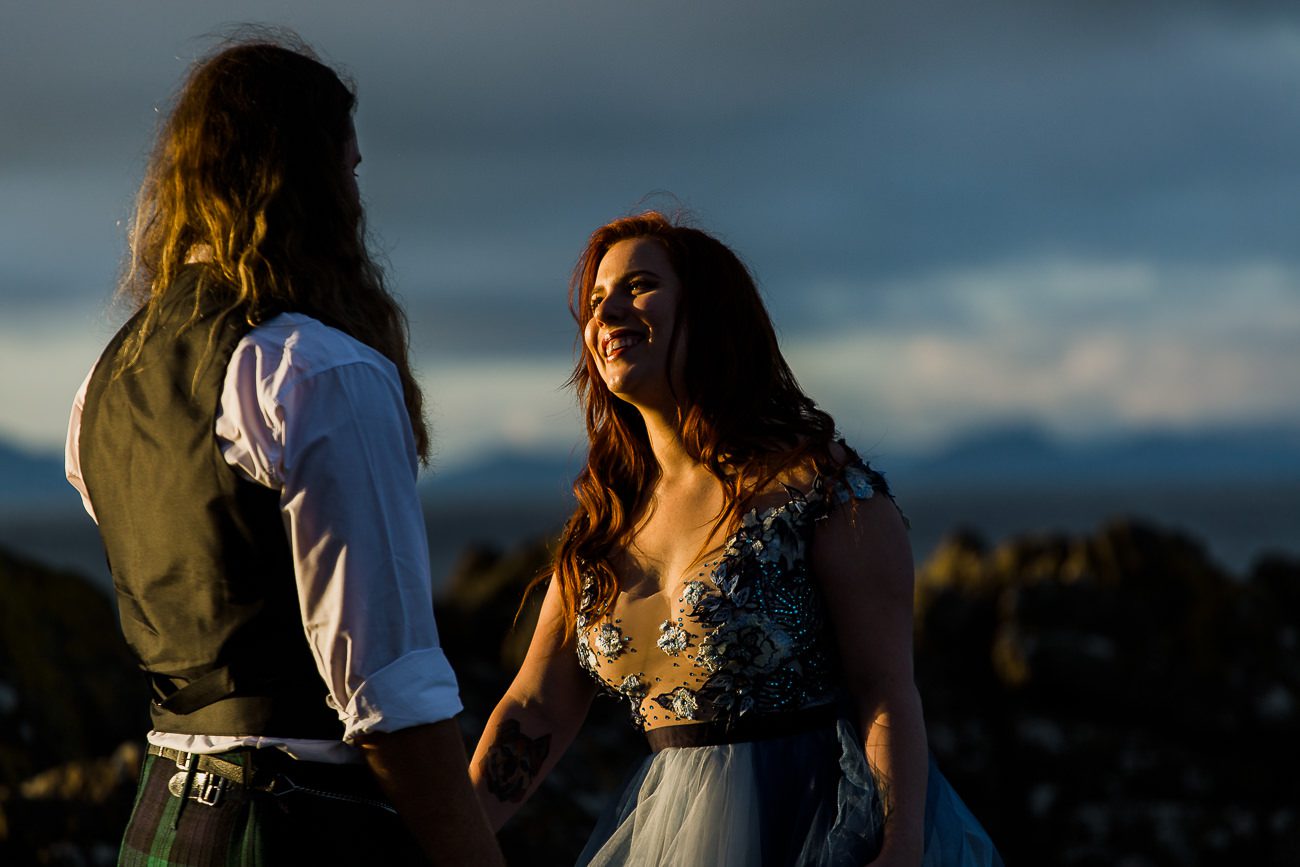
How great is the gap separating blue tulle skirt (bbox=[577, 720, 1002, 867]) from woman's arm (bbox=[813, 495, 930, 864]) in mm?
50

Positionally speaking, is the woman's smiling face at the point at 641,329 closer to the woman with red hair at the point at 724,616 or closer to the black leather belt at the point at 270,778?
the woman with red hair at the point at 724,616

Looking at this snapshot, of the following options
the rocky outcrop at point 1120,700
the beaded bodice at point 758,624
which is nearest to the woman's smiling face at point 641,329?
the beaded bodice at point 758,624

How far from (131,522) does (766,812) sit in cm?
144

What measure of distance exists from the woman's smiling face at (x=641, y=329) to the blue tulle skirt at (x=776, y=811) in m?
0.80

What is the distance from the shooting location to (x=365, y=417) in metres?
2.10

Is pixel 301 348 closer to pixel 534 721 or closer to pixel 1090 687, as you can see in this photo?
pixel 534 721

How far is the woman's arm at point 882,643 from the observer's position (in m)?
2.85

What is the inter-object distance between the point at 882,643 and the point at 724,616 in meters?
0.33

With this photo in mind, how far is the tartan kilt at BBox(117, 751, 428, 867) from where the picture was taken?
2.18m

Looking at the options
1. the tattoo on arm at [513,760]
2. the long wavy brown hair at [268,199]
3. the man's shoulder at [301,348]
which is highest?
the long wavy brown hair at [268,199]

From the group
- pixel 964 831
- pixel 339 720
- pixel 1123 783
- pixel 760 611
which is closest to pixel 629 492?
pixel 760 611

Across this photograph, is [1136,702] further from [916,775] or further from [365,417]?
[365,417]

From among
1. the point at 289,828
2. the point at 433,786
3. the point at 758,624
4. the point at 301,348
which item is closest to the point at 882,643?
the point at 758,624

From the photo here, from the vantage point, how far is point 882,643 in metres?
2.89
